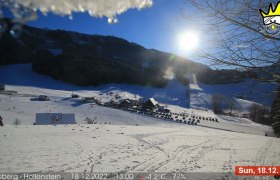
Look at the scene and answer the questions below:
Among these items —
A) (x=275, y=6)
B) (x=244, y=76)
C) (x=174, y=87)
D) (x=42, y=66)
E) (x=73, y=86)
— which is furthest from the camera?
(x=174, y=87)

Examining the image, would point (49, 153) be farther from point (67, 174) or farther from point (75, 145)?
point (67, 174)

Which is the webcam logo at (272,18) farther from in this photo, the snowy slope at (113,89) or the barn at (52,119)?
the snowy slope at (113,89)

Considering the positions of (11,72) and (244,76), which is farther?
(11,72)

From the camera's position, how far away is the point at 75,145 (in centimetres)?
1652

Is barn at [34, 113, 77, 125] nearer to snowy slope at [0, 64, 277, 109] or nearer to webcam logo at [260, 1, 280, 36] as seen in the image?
webcam logo at [260, 1, 280, 36]

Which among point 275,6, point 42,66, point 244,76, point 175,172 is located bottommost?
point 175,172

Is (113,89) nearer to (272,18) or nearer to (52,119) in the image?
(52,119)

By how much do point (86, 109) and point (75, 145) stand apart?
166 feet

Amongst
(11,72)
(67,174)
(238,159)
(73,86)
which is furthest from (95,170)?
(11,72)

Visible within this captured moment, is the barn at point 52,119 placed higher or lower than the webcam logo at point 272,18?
lower

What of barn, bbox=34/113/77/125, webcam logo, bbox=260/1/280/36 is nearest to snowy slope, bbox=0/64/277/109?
barn, bbox=34/113/77/125

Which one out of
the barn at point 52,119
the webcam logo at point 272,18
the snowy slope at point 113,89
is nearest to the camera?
the webcam logo at point 272,18

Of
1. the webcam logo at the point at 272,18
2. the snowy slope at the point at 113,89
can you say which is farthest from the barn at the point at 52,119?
the snowy slope at the point at 113,89

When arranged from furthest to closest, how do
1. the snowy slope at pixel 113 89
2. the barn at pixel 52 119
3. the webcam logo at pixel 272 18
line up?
the snowy slope at pixel 113 89, the barn at pixel 52 119, the webcam logo at pixel 272 18
